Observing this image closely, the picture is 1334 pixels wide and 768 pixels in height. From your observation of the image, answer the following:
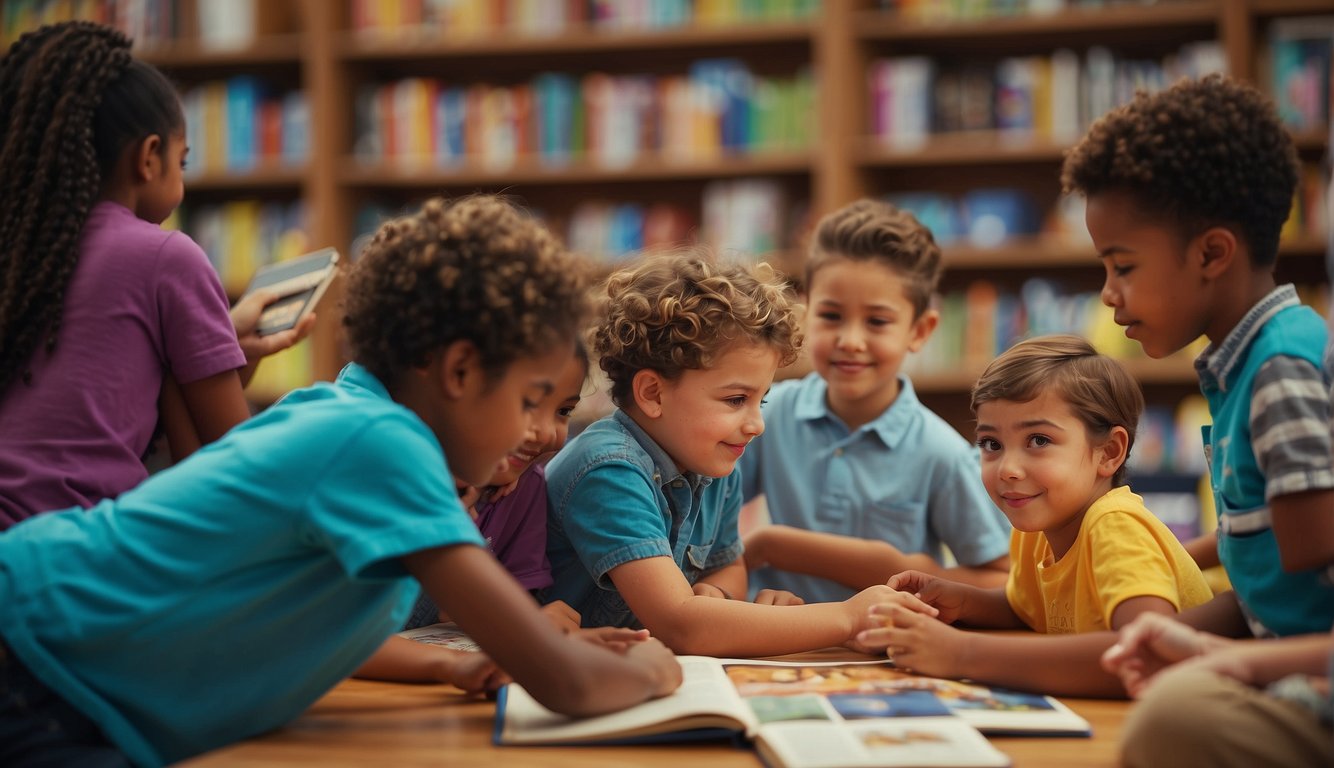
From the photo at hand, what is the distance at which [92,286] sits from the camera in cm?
147

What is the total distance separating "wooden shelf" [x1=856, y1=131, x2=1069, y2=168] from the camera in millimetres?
3787

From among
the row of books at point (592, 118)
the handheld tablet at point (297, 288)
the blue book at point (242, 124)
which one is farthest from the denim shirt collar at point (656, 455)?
the blue book at point (242, 124)

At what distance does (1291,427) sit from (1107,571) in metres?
0.27

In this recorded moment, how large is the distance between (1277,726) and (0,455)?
1.32 meters

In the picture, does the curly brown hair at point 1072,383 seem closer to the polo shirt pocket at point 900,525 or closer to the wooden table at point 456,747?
the wooden table at point 456,747

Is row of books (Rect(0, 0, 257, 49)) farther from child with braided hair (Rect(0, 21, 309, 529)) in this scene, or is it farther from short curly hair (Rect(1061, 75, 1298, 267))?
short curly hair (Rect(1061, 75, 1298, 267))

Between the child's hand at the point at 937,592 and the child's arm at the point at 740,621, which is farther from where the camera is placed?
the child's hand at the point at 937,592

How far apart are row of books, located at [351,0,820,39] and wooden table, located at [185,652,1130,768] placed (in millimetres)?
3148

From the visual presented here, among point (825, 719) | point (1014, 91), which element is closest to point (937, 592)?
point (825, 719)

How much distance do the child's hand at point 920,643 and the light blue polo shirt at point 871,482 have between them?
67 cm

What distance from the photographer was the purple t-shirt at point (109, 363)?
1398 mm

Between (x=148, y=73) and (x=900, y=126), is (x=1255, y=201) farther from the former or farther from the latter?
(x=900, y=126)

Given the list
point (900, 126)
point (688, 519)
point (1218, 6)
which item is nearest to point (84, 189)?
point (688, 519)

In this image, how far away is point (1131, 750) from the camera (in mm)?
965
